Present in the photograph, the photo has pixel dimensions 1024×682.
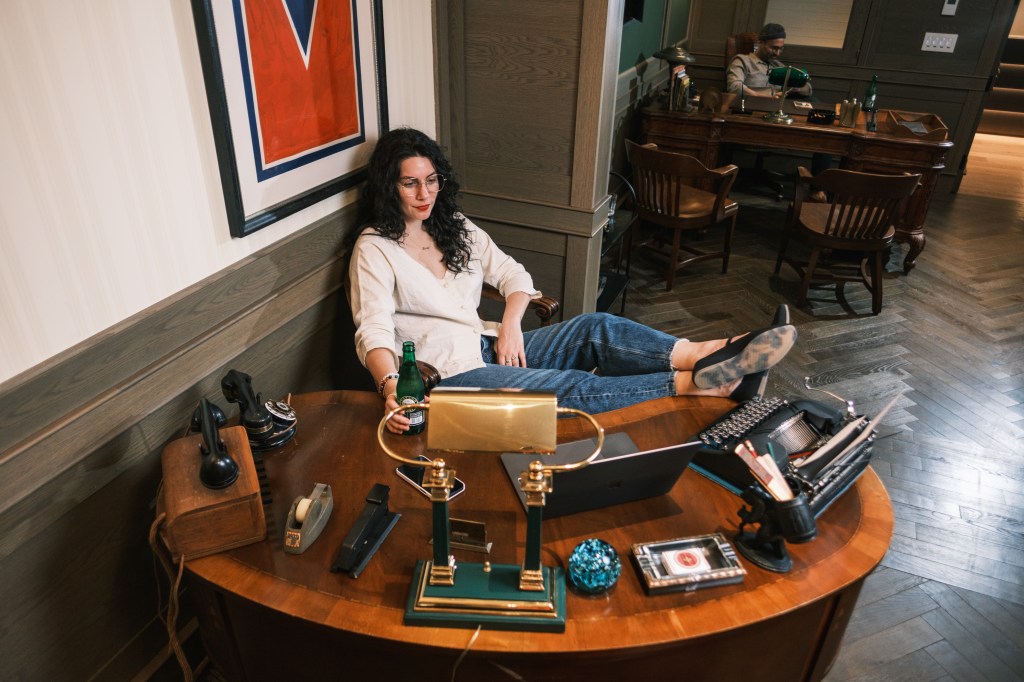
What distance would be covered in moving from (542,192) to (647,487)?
5.31 feet

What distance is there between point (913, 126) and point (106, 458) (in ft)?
15.9

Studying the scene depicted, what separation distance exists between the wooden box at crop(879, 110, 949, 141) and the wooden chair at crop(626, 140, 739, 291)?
126cm

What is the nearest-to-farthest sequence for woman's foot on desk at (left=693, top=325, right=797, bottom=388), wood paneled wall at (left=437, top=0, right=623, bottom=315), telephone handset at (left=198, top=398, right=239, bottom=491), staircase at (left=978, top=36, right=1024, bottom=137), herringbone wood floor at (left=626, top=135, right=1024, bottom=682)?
telephone handset at (left=198, top=398, right=239, bottom=491)
woman's foot on desk at (left=693, top=325, right=797, bottom=388)
herringbone wood floor at (left=626, top=135, right=1024, bottom=682)
wood paneled wall at (left=437, top=0, right=623, bottom=315)
staircase at (left=978, top=36, right=1024, bottom=137)

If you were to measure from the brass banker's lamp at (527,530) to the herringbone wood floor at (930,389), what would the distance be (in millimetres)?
1223

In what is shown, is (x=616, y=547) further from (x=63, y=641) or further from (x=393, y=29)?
(x=393, y=29)

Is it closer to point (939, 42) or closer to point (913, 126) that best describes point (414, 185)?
point (913, 126)

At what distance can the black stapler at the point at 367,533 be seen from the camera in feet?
4.11

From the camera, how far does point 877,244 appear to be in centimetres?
373

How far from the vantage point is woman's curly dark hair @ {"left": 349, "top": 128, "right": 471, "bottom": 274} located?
83.8 inches

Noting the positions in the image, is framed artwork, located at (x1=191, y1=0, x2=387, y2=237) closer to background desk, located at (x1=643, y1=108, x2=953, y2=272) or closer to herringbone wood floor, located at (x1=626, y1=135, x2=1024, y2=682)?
herringbone wood floor, located at (x1=626, y1=135, x2=1024, y2=682)

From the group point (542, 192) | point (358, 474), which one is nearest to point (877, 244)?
point (542, 192)

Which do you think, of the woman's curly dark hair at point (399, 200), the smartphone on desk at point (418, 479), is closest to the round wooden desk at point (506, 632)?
the smartphone on desk at point (418, 479)

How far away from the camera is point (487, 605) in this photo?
1.18 m

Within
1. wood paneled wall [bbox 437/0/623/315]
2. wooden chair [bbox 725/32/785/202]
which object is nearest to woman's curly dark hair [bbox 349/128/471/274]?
wood paneled wall [bbox 437/0/623/315]
